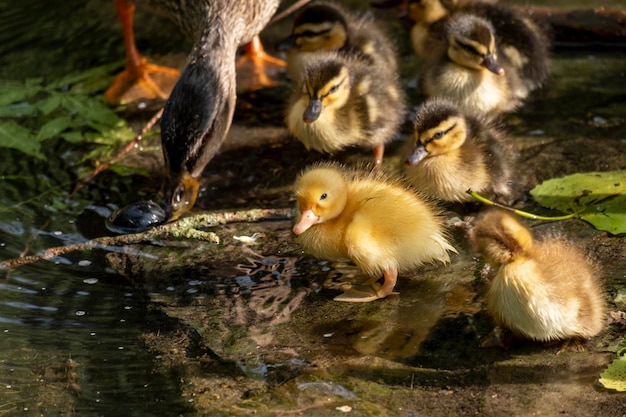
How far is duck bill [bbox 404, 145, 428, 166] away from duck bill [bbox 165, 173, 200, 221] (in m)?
0.94

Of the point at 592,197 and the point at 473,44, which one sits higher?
the point at 473,44

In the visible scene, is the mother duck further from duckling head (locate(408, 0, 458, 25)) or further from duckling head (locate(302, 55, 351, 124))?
duckling head (locate(408, 0, 458, 25))

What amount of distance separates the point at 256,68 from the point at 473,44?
1.52m

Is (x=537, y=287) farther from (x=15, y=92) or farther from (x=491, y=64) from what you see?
(x=15, y=92)

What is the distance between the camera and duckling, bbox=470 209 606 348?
3045 mm

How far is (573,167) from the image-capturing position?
452cm

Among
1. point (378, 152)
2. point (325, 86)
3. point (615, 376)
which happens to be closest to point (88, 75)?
point (325, 86)

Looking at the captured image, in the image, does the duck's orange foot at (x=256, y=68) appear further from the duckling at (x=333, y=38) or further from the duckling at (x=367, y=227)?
the duckling at (x=367, y=227)

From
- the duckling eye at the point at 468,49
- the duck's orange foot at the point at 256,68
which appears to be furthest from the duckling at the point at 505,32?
the duck's orange foot at the point at 256,68

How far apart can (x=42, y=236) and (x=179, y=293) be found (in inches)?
31.5

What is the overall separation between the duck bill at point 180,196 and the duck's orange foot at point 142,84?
1.36 metres

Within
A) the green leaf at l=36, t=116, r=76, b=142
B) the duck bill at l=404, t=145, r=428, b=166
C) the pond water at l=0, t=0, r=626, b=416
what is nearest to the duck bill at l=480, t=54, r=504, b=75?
the pond water at l=0, t=0, r=626, b=416

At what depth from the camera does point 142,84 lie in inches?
223

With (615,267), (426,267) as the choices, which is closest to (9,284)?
(426,267)
